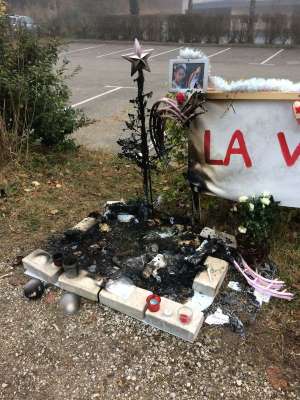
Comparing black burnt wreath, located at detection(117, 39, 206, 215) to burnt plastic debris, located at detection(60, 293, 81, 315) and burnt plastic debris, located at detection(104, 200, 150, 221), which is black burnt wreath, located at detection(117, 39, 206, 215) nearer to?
burnt plastic debris, located at detection(104, 200, 150, 221)

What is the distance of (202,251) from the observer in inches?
115

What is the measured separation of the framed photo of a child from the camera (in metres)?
2.70

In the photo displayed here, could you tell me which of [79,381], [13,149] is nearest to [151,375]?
[79,381]

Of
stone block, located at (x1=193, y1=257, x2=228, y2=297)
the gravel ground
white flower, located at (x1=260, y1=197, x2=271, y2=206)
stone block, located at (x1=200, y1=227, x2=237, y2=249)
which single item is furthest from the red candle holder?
white flower, located at (x1=260, y1=197, x2=271, y2=206)

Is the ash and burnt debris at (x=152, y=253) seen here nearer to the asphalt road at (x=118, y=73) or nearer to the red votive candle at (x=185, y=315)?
the red votive candle at (x=185, y=315)

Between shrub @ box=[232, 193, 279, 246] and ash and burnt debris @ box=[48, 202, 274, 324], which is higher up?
shrub @ box=[232, 193, 279, 246]

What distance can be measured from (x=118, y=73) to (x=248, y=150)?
10053 mm

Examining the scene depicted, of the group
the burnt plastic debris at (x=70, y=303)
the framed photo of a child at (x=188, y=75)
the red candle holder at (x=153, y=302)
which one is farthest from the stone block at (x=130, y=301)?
the framed photo of a child at (x=188, y=75)

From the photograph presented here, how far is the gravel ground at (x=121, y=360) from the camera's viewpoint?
212 centimetres

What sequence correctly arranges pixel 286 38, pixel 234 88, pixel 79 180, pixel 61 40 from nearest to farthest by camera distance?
pixel 234 88
pixel 79 180
pixel 61 40
pixel 286 38

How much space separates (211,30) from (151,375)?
828 inches

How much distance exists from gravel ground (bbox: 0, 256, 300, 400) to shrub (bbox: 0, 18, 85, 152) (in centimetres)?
278

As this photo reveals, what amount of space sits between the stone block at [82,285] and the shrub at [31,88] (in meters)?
2.46

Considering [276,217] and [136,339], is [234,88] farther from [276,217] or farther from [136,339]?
[136,339]
